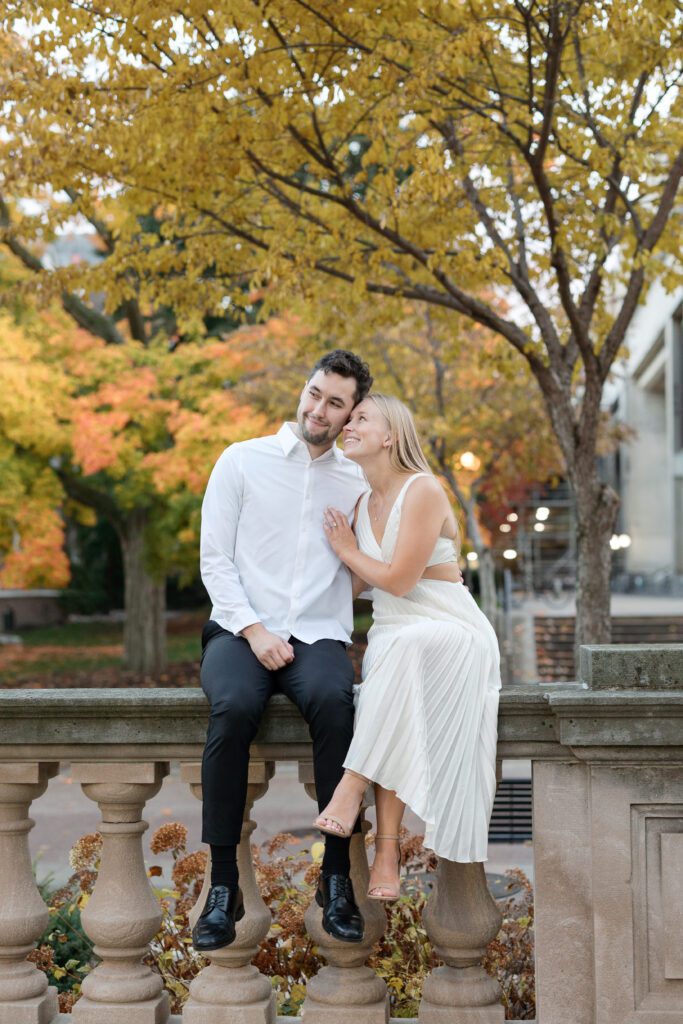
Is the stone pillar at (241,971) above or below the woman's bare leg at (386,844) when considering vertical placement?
below

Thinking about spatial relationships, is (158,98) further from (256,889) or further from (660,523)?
(660,523)

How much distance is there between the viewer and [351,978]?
10.8 feet

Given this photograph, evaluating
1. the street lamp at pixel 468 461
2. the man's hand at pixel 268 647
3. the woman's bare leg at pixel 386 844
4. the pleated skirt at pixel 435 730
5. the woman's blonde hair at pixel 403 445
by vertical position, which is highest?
the street lamp at pixel 468 461

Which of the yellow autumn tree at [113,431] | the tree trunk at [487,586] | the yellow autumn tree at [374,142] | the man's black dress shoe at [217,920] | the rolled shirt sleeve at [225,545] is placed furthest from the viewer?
the tree trunk at [487,586]

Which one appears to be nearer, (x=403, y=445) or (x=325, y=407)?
(x=403, y=445)

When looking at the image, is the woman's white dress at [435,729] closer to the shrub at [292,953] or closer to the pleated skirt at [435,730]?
the pleated skirt at [435,730]

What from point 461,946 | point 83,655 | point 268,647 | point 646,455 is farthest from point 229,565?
point 646,455

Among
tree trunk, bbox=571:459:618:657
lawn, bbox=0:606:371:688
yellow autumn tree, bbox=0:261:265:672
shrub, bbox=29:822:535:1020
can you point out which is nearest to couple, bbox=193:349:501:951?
shrub, bbox=29:822:535:1020

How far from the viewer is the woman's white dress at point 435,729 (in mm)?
3219

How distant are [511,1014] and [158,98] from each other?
607 centimetres

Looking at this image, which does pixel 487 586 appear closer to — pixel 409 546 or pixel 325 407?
pixel 325 407

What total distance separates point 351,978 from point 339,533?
131 centimetres

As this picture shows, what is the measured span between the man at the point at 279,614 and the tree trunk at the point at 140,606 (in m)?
19.4

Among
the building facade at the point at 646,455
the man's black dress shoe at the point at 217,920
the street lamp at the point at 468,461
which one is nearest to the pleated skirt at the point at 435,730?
the man's black dress shoe at the point at 217,920
